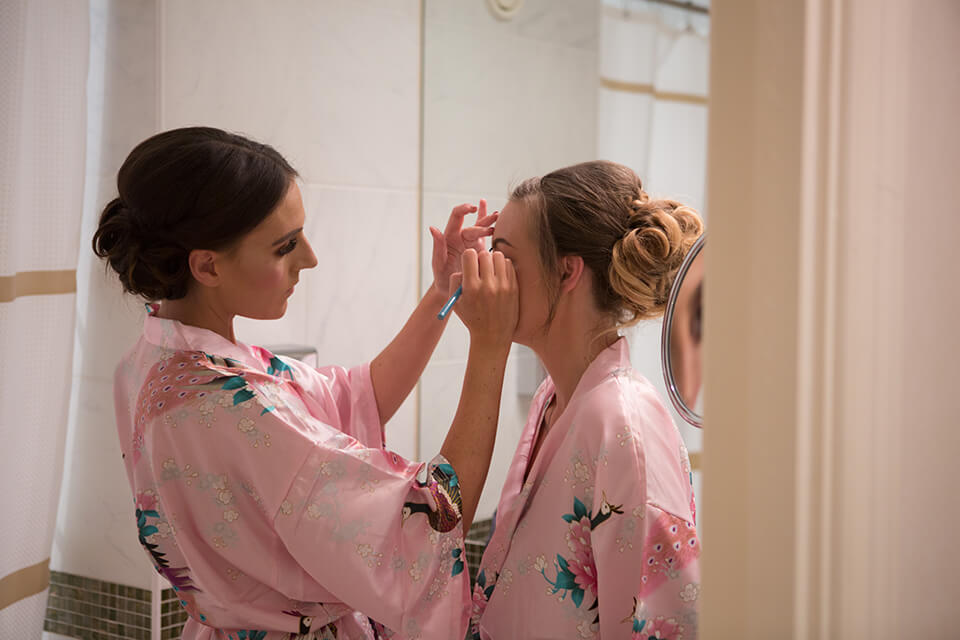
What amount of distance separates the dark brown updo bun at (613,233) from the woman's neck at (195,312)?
48cm

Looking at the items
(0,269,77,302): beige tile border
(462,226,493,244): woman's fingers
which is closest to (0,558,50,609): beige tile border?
(0,269,77,302): beige tile border

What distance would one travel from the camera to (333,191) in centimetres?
181

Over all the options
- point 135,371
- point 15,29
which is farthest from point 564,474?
point 15,29

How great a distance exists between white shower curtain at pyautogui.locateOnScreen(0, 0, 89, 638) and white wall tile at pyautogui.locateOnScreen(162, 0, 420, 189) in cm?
19

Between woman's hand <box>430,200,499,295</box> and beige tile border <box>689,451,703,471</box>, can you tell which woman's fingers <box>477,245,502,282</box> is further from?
beige tile border <box>689,451,703,471</box>

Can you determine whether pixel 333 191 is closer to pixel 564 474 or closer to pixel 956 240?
pixel 564 474

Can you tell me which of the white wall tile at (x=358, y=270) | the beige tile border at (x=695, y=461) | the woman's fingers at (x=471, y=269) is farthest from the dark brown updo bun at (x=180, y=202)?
the beige tile border at (x=695, y=461)

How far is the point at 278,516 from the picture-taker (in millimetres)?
1008

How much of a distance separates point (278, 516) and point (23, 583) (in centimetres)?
81

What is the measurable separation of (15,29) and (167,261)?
67cm

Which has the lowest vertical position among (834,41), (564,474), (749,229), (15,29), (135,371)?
(564,474)

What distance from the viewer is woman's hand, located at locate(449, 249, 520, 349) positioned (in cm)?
109

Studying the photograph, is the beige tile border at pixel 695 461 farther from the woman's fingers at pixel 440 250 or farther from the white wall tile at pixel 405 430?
the woman's fingers at pixel 440 250

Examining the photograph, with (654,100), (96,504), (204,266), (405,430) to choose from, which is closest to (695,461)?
(405,430)
